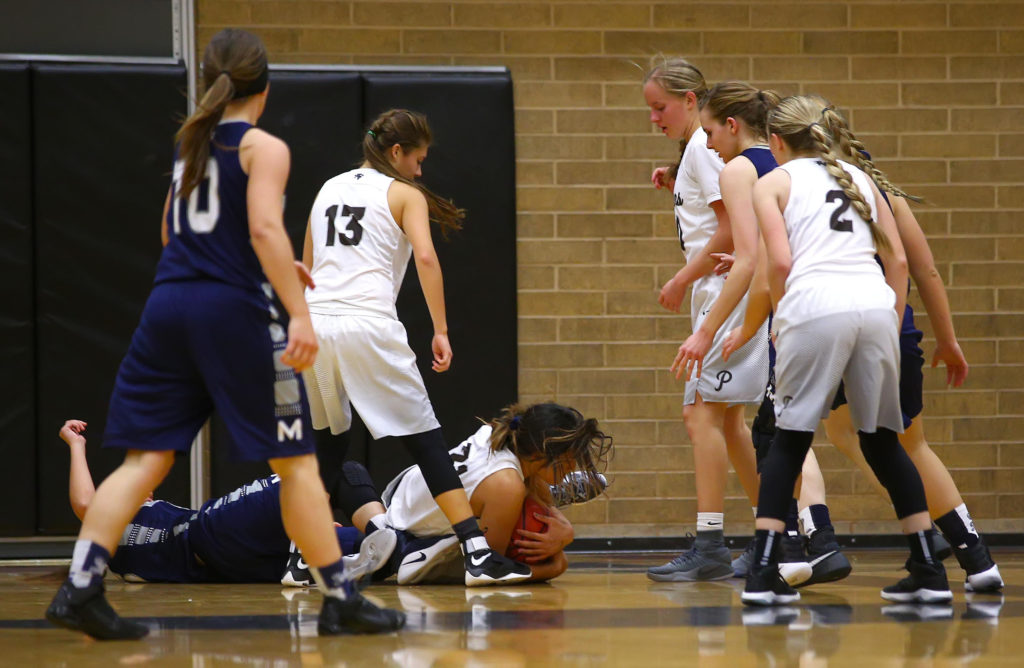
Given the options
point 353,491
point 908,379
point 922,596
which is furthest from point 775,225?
point 353,491

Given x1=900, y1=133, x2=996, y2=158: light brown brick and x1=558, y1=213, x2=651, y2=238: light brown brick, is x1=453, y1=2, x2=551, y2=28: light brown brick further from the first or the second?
x1=900, y1=133, x2=996, y2=158: light brown brick

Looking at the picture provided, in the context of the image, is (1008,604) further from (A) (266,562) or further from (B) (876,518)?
(B) (876,518)

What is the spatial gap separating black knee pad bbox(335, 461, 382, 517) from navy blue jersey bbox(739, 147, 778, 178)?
1.68 metres

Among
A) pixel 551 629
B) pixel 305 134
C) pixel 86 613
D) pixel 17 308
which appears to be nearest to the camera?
pixel 86 613

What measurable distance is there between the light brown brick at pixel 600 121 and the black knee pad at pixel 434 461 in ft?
9.49

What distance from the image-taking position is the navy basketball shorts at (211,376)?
2.62 metres

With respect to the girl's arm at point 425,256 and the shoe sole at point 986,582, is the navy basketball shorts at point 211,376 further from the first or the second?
the shoe sole at point 986,582

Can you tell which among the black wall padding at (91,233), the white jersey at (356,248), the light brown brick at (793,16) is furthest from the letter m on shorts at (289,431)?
the light brown brick at (793,16)

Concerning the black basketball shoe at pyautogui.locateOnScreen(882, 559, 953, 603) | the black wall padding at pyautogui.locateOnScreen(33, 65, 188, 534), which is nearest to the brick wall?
the black wall padding at pyautogui.locateOnScreen(33, 65, 188, 534)

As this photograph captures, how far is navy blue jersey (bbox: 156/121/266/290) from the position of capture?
2.67m

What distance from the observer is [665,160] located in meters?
6.18

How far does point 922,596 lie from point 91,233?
172 inches

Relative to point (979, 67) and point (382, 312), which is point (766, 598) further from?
point (979, 67)

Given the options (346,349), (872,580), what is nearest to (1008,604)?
(872,580)
